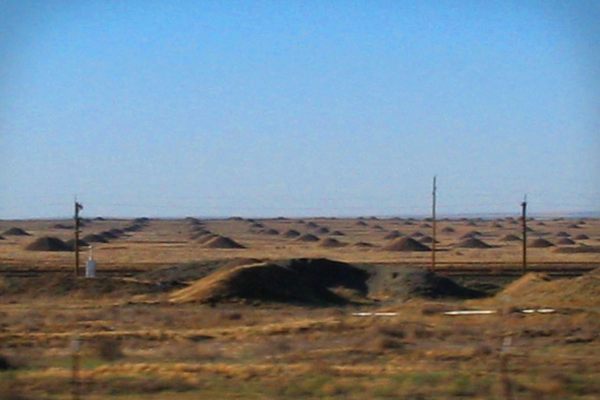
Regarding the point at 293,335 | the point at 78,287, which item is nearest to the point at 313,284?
the point at 78,287

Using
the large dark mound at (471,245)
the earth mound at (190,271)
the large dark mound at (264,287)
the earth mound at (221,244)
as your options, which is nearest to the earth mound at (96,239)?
the earth mound at (221,244)

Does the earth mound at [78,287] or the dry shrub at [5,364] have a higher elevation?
the dry shrub at [5,364]

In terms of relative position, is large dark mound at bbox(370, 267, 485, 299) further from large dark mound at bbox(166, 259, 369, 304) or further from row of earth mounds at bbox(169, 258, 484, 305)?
large dark mound at bbox(166, 259, 369, 304)

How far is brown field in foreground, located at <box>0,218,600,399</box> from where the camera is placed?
19422 millimetres

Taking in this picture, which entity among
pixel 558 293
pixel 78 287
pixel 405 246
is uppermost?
pixel 558 293

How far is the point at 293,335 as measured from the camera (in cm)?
3156

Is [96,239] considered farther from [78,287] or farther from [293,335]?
[293,335]

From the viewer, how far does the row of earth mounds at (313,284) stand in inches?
1874

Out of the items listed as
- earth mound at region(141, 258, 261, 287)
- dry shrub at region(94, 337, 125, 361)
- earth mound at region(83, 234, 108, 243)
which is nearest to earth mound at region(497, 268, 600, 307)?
earth mound at region(141, 258, 261, 287)

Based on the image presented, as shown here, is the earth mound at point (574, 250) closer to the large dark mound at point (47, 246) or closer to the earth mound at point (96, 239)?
the large dark mound at point (47, 246)

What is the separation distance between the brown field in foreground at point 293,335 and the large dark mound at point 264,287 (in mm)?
88

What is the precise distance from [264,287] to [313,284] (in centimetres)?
563

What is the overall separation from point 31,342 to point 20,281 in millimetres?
23038

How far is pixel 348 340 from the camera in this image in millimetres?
30391
